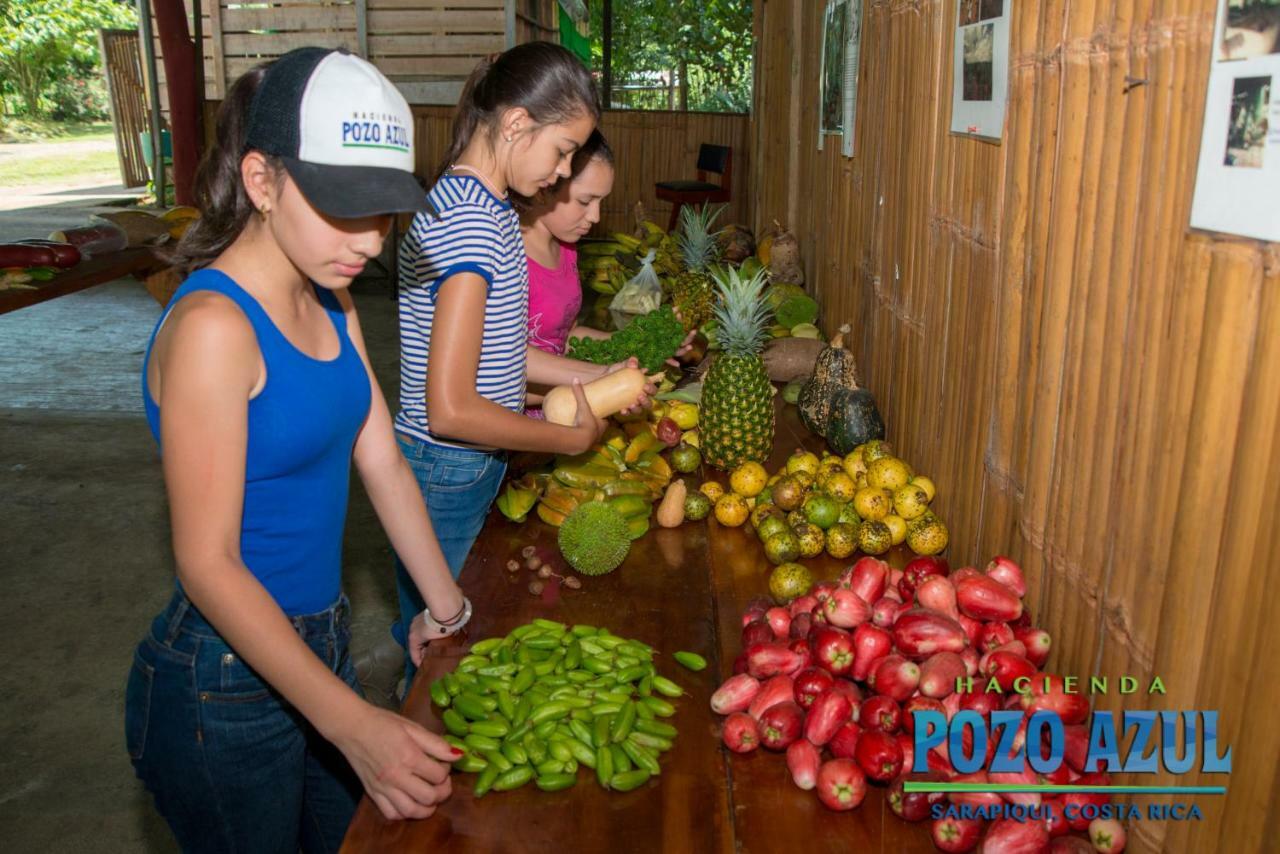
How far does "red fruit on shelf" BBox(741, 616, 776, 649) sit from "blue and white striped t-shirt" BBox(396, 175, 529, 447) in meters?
0.90

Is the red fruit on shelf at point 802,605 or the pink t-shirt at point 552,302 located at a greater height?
the pink t-shirt at point 552,302

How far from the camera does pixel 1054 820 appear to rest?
1688 mm

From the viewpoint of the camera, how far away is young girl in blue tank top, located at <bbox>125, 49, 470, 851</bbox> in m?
1.60

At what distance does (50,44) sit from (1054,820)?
34.7 metres

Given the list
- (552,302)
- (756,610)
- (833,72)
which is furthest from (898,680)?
(833,72)

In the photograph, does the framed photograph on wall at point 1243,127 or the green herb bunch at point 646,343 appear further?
the green herb bunch at point 646,343

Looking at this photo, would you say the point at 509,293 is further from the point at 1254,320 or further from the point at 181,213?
the point at 181,213

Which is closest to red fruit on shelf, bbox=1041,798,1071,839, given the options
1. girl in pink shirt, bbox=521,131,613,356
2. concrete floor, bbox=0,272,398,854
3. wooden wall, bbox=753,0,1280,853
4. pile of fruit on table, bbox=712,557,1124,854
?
pile of fruit on table, bbox=712,557,1124,854

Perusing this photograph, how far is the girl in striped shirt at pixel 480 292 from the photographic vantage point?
2365mm

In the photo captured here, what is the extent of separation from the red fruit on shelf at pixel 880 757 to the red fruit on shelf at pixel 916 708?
7 cm

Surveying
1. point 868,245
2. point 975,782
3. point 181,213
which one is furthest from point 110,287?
point 975,782

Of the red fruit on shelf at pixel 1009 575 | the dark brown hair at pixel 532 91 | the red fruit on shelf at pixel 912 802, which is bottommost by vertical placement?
the red fruit on shelf at pixel 912 802

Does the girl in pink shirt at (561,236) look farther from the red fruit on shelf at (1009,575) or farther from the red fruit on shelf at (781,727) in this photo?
the red fruit on shelf at (781,727)

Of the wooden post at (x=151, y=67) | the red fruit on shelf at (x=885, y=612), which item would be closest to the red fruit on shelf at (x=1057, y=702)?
the red fruit on shelf at (x=885, y=612)
